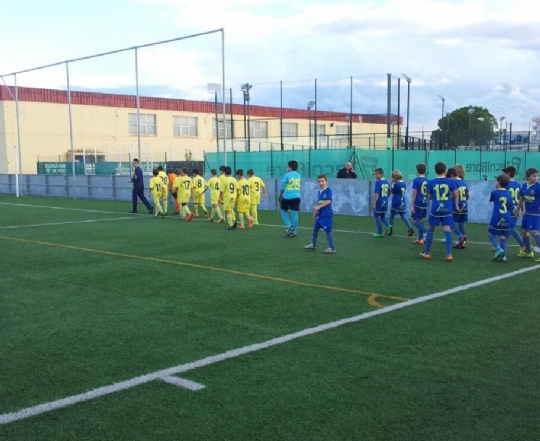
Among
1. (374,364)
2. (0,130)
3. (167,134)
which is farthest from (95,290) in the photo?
(167,134)

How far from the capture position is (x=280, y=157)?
27.2 meters

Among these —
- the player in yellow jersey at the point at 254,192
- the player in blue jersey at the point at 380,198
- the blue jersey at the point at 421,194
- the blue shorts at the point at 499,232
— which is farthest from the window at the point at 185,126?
the blue shorts at the point at 499,232

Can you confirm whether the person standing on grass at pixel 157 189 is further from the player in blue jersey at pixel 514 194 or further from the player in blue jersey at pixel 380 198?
Answer: the player in blue jersey at pixel 514 194

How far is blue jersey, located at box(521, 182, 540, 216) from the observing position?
417 inches

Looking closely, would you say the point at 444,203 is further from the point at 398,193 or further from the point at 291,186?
the point at 291,186

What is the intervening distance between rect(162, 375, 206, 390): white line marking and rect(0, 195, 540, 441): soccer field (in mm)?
18

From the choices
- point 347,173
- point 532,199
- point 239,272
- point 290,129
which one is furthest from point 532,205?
point 290,129

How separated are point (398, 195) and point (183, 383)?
10.1 metres

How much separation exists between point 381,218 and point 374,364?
9.20 metres

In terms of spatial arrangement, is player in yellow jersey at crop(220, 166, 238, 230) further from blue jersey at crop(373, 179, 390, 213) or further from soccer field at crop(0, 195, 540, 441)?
soccer field at crop(0, 195, 540, 441)

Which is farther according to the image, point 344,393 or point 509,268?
point 509,268

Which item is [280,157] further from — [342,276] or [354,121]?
[342,276]

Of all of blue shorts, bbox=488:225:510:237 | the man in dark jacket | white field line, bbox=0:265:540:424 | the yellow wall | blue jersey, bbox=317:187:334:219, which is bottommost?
white field line, bbox=0:265:540:424

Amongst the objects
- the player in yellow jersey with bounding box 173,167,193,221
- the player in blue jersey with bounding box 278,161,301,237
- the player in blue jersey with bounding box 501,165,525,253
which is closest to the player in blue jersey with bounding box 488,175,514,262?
the player in blue jersey with bounding box 501,165,525,253
